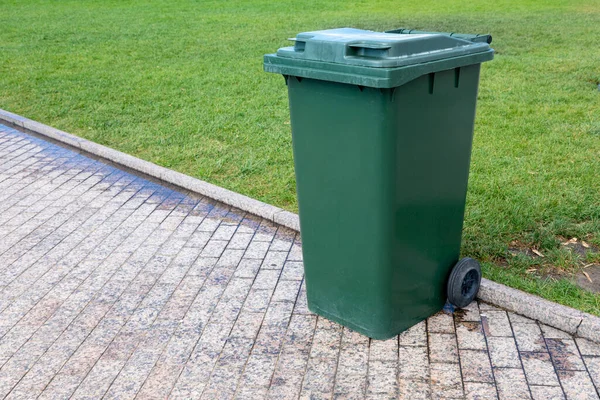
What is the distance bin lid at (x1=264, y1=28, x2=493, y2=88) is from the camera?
289 cm

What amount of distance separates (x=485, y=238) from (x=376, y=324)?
55.1 inches

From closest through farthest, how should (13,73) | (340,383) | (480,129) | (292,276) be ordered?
(340,383) → (292,276) → (480,129) → (13,73)

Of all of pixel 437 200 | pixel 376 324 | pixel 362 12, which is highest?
pixel 437 200

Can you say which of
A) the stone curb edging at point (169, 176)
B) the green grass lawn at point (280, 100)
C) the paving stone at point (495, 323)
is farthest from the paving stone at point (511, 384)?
the stone curb edging at point (169, 176)

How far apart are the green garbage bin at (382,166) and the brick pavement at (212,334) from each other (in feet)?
0.75

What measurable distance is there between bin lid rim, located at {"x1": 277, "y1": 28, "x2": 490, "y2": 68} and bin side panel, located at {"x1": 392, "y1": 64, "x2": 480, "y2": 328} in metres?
0.12

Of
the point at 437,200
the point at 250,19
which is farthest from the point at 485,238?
the point at 250,19

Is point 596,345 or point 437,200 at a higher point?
point 437,200

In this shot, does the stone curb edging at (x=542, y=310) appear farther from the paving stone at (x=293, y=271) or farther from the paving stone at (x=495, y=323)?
the paving stone at (x=293, y=271)

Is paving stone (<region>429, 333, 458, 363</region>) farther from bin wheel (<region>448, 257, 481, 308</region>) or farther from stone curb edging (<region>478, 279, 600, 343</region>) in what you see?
stone curb edging (<region>478, 279, 600, 343</region>)

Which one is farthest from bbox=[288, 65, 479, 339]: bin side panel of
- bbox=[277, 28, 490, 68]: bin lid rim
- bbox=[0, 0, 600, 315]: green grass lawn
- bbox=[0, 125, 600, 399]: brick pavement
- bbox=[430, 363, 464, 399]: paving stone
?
bbox=[0, 0, 600, 315]: green grass lawn

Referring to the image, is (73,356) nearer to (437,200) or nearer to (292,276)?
(292,276)

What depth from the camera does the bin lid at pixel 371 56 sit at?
289cm

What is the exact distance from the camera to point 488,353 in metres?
3.37
